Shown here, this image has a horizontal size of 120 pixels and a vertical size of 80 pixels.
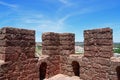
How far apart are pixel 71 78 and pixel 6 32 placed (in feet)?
16.5

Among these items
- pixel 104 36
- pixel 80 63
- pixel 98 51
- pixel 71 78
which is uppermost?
pixel 104 36

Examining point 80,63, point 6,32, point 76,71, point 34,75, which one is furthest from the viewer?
point 76,71

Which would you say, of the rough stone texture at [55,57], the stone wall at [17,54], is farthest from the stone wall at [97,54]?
the stone wall at [17,54]

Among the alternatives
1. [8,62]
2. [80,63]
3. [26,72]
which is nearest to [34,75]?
[26,72]

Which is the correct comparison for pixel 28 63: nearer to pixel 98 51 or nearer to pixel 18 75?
pixel 18 75

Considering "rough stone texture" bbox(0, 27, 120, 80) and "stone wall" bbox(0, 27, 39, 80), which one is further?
"rough stone texture" bbox(0, 27, 120, 80)

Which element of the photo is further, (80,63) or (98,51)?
(80,63)

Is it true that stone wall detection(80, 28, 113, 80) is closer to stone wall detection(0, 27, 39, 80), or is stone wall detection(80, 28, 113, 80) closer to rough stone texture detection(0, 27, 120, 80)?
rough stone texture detection(0, 27, 120, 80)

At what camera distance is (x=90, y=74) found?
1059 cm

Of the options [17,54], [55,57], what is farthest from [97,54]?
[17,54]

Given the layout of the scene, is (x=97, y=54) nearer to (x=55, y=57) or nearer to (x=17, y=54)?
(x=55, y=57)

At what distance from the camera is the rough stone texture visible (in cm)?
897

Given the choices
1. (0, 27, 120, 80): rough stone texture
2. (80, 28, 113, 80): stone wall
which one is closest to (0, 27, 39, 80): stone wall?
(0, 27, 120, 80): rough stone texture

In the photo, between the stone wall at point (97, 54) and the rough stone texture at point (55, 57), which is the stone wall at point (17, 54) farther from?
the stone wall at point (97, 54)
